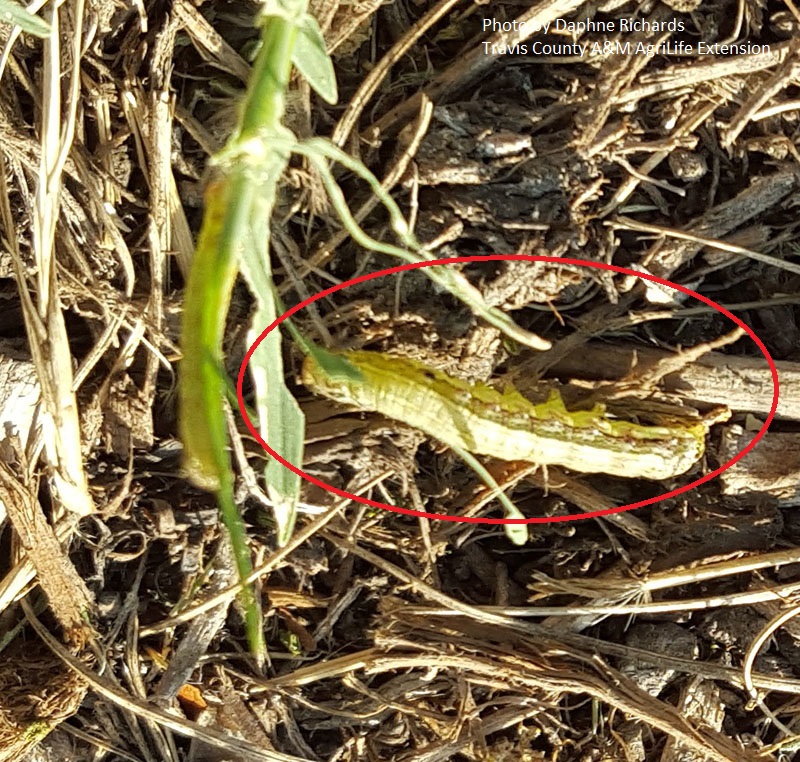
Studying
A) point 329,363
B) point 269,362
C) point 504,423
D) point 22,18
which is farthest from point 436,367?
point 22,18

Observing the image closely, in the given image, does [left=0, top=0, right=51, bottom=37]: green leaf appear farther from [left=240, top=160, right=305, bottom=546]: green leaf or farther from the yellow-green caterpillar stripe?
the yellow-green caterpillar stripe

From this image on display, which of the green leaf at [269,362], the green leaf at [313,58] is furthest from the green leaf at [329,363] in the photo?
the green leaf at [313,58]

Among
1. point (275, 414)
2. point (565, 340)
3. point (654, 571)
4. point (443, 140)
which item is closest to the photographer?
point (275, 414)

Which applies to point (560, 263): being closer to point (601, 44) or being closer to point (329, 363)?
point (601, 44)

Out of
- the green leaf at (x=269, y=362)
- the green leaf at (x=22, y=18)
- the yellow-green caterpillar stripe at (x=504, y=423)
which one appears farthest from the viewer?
the yellow-green caterpillar stripe at (x=504, y=423)

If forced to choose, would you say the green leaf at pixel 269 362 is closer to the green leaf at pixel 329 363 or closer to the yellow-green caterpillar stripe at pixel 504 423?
the green leaf at pixel 329 363

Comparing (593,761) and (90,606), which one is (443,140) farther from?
(593,761)

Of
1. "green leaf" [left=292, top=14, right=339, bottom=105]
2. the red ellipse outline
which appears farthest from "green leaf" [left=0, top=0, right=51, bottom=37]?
the red ellipse outline

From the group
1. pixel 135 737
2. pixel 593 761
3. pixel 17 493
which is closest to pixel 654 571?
pixel 593 761
